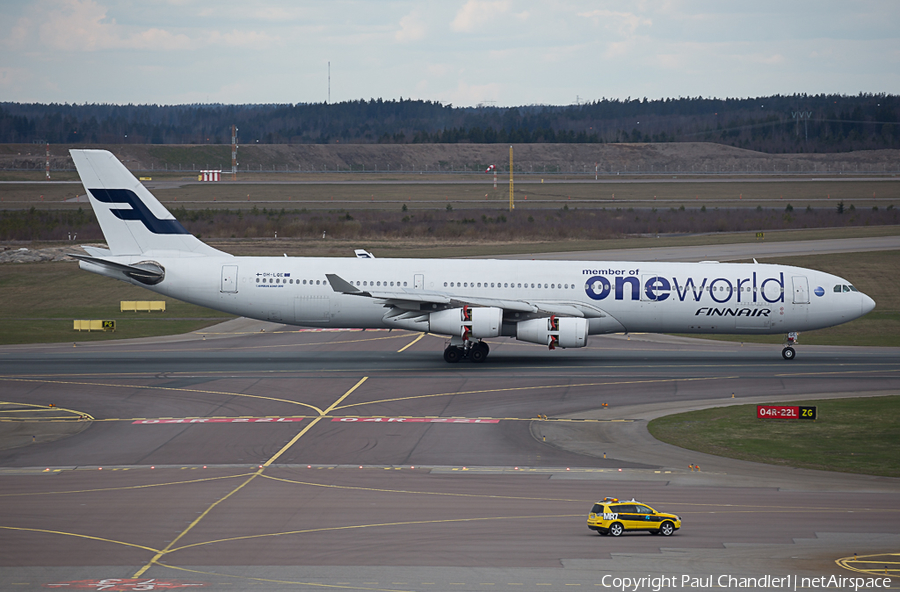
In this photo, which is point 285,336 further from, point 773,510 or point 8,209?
point 8,209

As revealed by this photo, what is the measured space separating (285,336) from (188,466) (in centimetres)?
2514

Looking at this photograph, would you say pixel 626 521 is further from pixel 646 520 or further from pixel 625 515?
pixel 646 520

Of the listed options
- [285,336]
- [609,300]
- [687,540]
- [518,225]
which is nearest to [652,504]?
[687,540]

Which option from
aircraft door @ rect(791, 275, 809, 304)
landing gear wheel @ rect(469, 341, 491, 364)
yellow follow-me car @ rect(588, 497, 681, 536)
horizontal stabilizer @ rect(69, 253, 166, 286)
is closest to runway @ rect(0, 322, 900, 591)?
yellow follow-me car @ rect(588, 497, 681, 536)

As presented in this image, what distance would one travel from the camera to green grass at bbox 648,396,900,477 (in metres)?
27.1

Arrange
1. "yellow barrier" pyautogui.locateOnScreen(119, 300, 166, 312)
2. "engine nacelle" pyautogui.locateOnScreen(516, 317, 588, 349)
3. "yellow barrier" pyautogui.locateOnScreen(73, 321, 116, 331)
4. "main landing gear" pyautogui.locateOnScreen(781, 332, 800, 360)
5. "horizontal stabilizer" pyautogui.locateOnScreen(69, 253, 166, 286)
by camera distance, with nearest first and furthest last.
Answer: "engine nacelle" pyautogui.locateOnScreen(516, 317, 588, 349)
"horizontal stabilizer" pyautogui.locateOnScreen(69, 253, 166, 286)
"main landing gear" pyautogui.locateOnScreen(781, 332, 800, 360)
"yellow barrier" pyautogui.locateOnScreen(73, 321, 116, 331)
"yellow barrier" pyautogui.locateOnScreen(119, 300, 166, 312)

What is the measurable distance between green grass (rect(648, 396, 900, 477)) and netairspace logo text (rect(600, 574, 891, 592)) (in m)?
9.98

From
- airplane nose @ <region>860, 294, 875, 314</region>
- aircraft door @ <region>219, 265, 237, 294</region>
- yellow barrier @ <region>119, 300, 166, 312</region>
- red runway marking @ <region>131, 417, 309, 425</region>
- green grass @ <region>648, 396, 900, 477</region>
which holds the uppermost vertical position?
aircraft door @ <region>219, 265, 237, 294</region>

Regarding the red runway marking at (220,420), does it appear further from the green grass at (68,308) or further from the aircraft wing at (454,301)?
the green grass at (68,308)

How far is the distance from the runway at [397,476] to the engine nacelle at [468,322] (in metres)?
1.88

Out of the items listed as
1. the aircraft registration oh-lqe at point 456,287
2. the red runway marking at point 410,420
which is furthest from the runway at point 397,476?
the aircraft registration oh-lqe at point 456,287

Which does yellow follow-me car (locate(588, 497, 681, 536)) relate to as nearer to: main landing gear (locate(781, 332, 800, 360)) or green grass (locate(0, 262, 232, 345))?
main landing gear (locate(781, 332, 800, 360))

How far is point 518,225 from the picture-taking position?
96625 millimetres

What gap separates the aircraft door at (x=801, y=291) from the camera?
141ft
